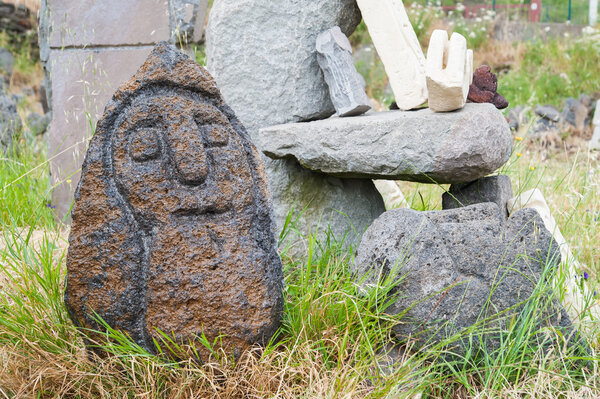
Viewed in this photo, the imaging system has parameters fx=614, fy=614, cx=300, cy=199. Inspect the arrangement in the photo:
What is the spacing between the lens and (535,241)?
6.59 ft

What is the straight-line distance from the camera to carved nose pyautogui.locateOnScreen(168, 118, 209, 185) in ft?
5.94

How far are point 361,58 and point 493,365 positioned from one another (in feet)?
22.0

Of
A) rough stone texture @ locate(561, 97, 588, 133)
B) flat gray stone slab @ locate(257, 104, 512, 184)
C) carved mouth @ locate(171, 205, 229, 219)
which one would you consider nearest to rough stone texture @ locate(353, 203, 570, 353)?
flat gray stone slab @ locate(257, 104, 512, 184)

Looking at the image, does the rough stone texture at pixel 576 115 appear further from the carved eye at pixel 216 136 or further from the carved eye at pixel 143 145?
the carved eye at pixel 143 145

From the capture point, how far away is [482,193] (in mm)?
2494

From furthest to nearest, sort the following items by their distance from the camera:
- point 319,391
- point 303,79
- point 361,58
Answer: point 361,58
point 303,79
point 319,391

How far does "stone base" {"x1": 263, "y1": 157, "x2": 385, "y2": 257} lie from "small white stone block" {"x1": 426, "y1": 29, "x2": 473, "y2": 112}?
631mm

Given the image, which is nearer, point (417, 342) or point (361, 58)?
point (417, 342)

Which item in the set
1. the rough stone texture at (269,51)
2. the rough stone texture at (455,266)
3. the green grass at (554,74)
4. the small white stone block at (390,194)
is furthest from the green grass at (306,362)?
the green grass at (554,74)

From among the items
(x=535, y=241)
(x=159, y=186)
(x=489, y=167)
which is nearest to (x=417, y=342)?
(x=535, y=241)

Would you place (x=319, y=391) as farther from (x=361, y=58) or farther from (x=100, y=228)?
(x=361, y=58)

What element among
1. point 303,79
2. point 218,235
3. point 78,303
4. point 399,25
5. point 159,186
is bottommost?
point 78,303

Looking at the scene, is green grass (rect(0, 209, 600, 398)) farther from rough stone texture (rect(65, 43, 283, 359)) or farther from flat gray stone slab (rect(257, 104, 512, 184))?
flat gray stone slab (rect(257, 104, 512, 184))

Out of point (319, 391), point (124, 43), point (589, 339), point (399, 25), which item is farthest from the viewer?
point (124, 43)
